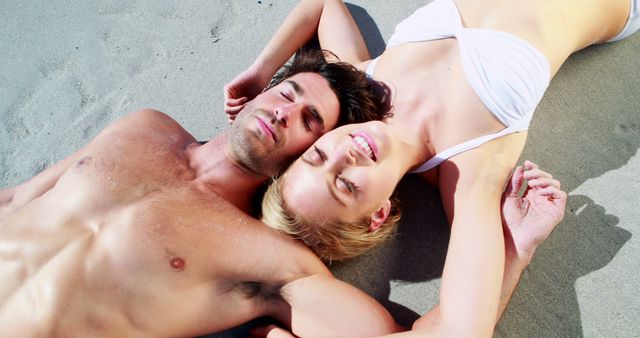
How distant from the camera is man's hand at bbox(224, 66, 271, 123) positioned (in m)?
2.23

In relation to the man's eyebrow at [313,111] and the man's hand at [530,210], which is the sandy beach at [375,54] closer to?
the man's hand at [530,210]

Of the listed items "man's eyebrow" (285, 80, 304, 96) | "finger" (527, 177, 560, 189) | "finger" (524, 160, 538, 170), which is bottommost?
"finger" (527, 177, 560, 189)

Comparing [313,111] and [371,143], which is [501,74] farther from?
[313,111]

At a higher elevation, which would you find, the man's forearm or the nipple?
the man's forearm

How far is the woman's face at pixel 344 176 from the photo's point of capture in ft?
5.63

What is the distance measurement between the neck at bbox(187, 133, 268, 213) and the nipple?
35 centimetres

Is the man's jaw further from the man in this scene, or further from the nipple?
the nipple

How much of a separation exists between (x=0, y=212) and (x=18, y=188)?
12 centimetres

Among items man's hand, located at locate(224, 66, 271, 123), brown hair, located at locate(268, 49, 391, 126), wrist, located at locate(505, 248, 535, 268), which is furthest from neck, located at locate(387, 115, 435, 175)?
man's hand, located at locate(224, 66, 271, 123)

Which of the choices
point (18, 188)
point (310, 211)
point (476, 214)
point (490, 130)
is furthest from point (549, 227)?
point (18, 188)

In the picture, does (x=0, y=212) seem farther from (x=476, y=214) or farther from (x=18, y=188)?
(x=476, y=214)

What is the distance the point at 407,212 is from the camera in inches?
86.4

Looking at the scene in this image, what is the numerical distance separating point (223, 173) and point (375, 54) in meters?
1.15

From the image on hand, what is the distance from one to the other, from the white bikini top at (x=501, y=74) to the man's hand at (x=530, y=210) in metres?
0.21
